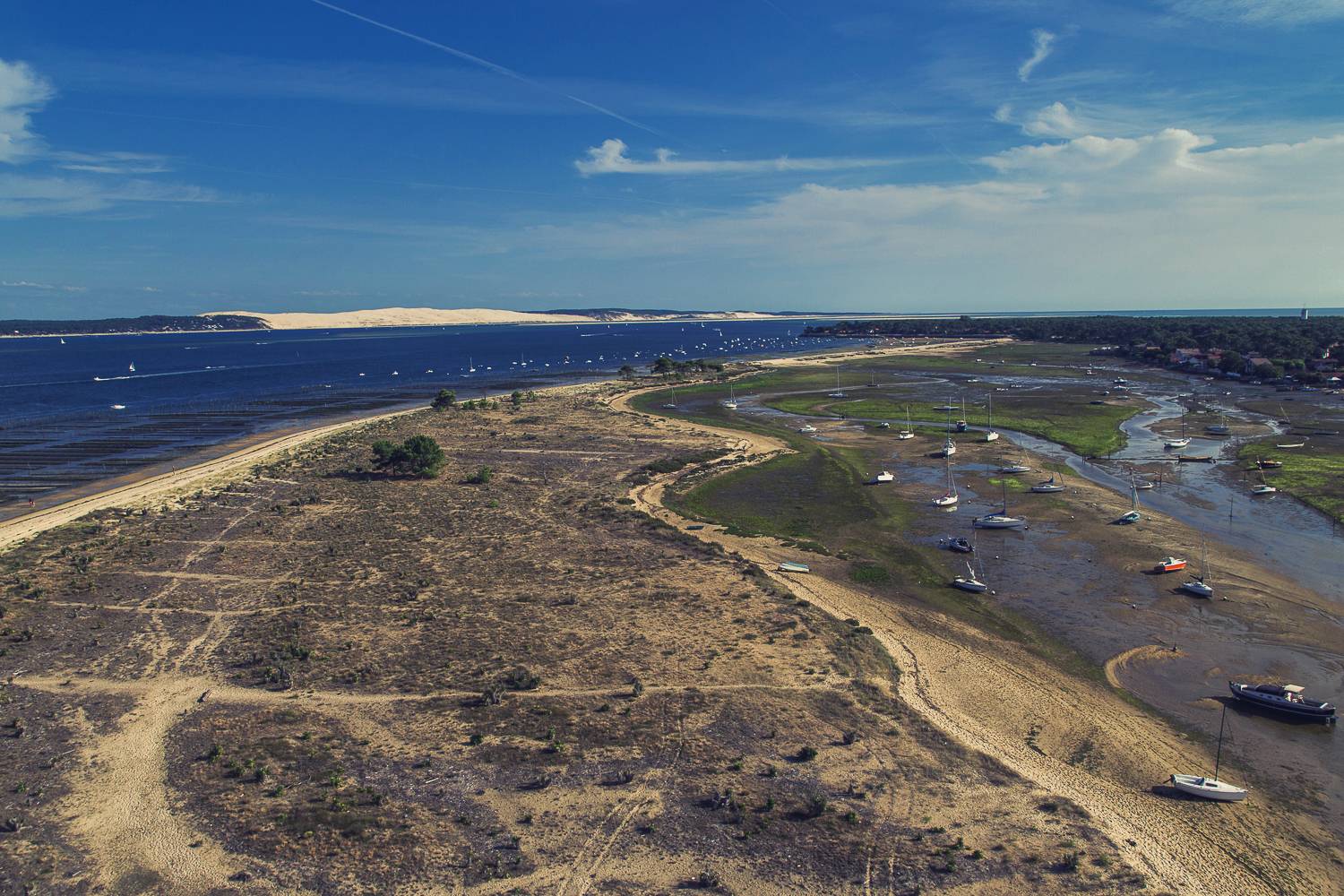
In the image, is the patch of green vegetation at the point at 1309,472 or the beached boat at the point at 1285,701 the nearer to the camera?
the beached boat at the point at 1285,701

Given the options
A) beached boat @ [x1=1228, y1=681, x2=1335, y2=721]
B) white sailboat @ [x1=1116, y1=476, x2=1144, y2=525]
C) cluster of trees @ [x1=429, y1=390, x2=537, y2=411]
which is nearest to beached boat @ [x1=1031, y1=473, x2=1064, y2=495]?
white sailboat @ [x1=1116, y1=476, x2=1144, y2=525]

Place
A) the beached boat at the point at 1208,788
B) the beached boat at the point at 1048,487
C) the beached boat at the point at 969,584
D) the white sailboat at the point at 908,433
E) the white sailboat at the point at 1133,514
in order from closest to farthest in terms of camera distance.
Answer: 1. the beached boat at the point at 1208,788
2. the beached boat at the point at 969,584
3. the white sailboat at the point at 1133,514
4. the beached boat at the point at 1048,487
5. the white sailboat at the point at 908,433

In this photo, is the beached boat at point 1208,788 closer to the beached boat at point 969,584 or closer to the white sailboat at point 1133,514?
the beached boat at point 969,584

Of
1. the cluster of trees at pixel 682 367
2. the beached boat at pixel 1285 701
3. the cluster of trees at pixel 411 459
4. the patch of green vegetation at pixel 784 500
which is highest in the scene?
the cluster of trees at pixel 682 367

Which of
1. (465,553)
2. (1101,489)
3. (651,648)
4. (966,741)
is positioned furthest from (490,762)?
(1101,489)

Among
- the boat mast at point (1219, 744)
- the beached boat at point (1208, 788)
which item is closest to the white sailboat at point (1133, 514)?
the boat mast at point (1219, 744)

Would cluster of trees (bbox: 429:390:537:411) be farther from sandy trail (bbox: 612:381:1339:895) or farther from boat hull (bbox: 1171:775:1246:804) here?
boat hull (bbox: 1171:775:1246:804)
